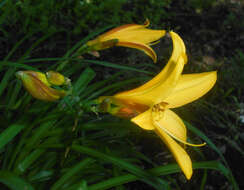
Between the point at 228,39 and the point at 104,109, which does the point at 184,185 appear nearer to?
the point at 104,109

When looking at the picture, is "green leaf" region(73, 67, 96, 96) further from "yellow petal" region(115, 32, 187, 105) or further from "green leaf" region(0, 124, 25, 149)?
"yellow petal" region(115, 32, 187, 105)

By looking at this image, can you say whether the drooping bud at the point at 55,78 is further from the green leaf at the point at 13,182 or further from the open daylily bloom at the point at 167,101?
the green leaf at the point at 13,182

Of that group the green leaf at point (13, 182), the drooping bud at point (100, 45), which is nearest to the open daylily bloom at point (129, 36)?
the drooping bud at point (100, 45)

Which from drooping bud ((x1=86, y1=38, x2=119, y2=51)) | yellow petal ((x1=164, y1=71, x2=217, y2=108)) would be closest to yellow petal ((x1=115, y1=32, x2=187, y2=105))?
yellow petal ((x1=164, y1=71, x2=217, y2=108))

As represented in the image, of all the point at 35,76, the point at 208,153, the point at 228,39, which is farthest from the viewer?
the point at 228,39

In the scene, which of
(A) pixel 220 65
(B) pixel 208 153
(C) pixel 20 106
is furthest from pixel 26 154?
(A) pixel 220 65

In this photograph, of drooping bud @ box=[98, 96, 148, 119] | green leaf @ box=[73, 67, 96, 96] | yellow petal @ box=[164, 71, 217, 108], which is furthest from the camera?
green leaf @ box=[73, 67, 96, 96]

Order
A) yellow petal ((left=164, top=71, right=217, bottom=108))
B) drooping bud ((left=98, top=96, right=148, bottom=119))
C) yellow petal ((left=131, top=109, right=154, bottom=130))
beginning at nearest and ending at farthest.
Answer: yellow petal ((left=131, top=109, right=154, bottom=130)) → drooping bud ((left=98, top=96, right=148, bottom=119)) → yellow petal ((left=164, top=71, right=217, bottom=108))
